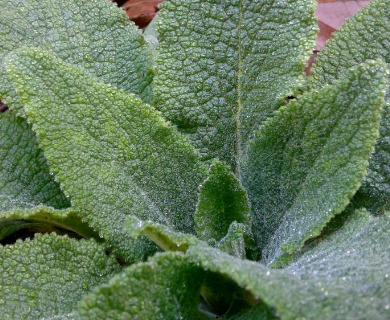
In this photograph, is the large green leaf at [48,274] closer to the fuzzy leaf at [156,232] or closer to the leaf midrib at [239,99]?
the fuzzy leaf at [156,232]

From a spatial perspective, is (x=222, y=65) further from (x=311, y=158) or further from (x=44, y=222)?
(x=44, y=222)

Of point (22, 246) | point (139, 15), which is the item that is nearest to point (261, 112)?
point (22, 246)

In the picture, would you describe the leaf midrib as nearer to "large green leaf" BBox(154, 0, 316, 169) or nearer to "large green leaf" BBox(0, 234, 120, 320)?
"large green leaf" BBox(154, 0, 316, 169)

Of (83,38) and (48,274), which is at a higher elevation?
(83,38)

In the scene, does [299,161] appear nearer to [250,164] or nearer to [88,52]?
[250,164]

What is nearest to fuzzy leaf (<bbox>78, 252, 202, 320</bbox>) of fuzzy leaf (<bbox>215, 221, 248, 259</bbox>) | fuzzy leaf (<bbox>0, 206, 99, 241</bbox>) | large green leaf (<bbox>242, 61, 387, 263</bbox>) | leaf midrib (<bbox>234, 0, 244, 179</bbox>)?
fuzzy leaf (<bbox>215, 221, 248, 259</bbox>)

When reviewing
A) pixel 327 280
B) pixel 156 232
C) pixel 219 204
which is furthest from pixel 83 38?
pixel 327 280
